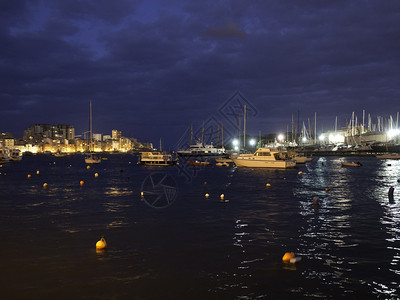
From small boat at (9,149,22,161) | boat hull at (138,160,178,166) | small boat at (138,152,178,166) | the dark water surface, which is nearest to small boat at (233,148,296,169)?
boat hull at (138,160,178,166)

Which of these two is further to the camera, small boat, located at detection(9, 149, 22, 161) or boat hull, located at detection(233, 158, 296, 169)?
small boat, located at detection(9, 149, 22, 161)

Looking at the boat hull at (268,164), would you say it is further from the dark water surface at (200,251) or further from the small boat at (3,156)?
the small boat at (3,156)

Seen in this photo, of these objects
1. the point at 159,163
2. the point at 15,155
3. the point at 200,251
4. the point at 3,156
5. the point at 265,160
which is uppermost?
the point at 15,155

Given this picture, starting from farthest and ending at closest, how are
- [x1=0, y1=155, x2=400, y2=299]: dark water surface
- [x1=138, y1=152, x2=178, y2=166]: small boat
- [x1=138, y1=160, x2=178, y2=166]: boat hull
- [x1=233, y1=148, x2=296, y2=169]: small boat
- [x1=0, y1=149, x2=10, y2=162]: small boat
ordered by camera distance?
[x1=0, y1=149, x2=10, y2=162]: small boat < [x1=138, y1=152, x2=178, y2=166]: small boat < [x1=138, y1=160, x2=178, y2=166]: boat hull < [x1=233, y1=148, x2=296, y2=169]: small boat < [x1=0, y1=155, x2=400, y2=299]: dark water surface

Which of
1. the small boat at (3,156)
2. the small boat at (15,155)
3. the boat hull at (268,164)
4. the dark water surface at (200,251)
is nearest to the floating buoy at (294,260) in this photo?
the dark water surface at (200,251)

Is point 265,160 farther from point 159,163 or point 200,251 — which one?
point 200,251

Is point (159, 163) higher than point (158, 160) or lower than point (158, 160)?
lower

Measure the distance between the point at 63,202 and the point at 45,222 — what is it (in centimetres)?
896

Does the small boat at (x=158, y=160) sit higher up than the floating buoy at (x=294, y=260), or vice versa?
the small boat at (x=158, y=160)

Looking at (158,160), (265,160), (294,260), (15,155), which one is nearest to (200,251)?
(294,260)

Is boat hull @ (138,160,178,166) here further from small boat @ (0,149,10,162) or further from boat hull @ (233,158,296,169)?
small boat @ (0,149,10,162)

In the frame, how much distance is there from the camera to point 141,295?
35.2 ft

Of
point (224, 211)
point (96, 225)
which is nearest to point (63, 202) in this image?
point (96, 225)

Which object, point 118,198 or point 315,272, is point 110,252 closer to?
point 315,272
